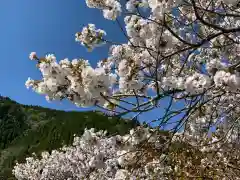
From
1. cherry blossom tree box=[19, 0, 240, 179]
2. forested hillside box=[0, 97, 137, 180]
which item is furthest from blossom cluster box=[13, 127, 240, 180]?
forested hillside box=[0, 97, 137, 180]

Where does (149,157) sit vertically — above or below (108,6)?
below

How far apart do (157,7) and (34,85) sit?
160 cm

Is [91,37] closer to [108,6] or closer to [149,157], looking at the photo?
[108,6]

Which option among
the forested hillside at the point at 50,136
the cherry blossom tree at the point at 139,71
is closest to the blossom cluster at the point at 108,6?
the cherry blossom tree at the point at 139,71

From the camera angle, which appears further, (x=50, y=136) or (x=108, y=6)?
(x=50, y=136)

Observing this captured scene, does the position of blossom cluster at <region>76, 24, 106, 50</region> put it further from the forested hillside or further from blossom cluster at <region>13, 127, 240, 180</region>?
Result: the forested hillside

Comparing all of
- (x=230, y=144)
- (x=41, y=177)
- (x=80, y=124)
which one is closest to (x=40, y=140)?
(x=80, y=124)

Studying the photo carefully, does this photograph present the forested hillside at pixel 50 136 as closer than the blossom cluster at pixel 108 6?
No

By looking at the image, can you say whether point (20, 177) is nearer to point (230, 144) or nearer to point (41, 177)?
point (41, 177)

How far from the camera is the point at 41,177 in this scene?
28.3 m

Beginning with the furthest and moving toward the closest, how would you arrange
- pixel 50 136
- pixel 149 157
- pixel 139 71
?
pixel 50 136 < pixel 149 157 < pixel 139 71

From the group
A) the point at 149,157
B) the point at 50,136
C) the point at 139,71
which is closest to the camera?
the point at 139,71

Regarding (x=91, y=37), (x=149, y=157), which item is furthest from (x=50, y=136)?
(x=91, y=37)

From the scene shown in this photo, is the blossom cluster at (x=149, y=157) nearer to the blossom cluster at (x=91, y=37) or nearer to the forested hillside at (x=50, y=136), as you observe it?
the blossom cluster at (x=91, y=37)
